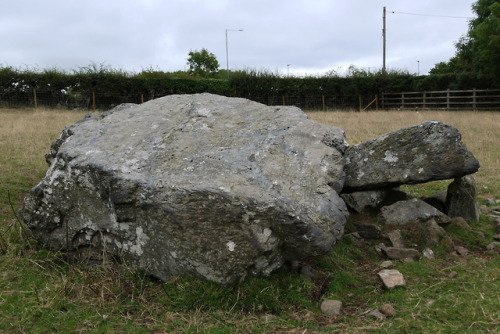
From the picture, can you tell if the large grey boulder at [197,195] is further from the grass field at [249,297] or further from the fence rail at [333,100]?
the fence rail at [333,100]

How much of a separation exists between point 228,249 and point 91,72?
82.5ft

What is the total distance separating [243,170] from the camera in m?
4.49

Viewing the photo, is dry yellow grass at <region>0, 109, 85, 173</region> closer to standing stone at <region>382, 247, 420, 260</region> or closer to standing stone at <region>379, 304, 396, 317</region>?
standing stone at <region>382, 247, 420, 260</region>

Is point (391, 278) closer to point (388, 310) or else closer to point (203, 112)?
point (388, 310)

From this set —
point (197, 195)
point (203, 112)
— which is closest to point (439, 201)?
point (203, 112)

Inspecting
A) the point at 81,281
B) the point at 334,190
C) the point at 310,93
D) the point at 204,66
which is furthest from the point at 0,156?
the point at 204,66

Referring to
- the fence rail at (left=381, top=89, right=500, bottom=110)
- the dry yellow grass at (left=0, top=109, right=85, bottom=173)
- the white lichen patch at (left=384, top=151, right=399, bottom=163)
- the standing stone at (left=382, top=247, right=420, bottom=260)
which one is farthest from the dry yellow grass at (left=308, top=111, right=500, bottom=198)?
the dry yellow grass at (left=0, top=109, right=85, bottom=173)

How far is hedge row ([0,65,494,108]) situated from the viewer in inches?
978

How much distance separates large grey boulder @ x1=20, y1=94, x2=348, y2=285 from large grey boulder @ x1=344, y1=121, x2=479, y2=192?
0.68m

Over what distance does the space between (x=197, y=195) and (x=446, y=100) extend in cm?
2947

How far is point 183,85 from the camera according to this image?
28.3m

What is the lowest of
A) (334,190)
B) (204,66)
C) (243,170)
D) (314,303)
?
(314,303)

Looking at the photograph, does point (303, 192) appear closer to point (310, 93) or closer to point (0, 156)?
point (0, 156)

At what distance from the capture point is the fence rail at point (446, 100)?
27619 millimetres
